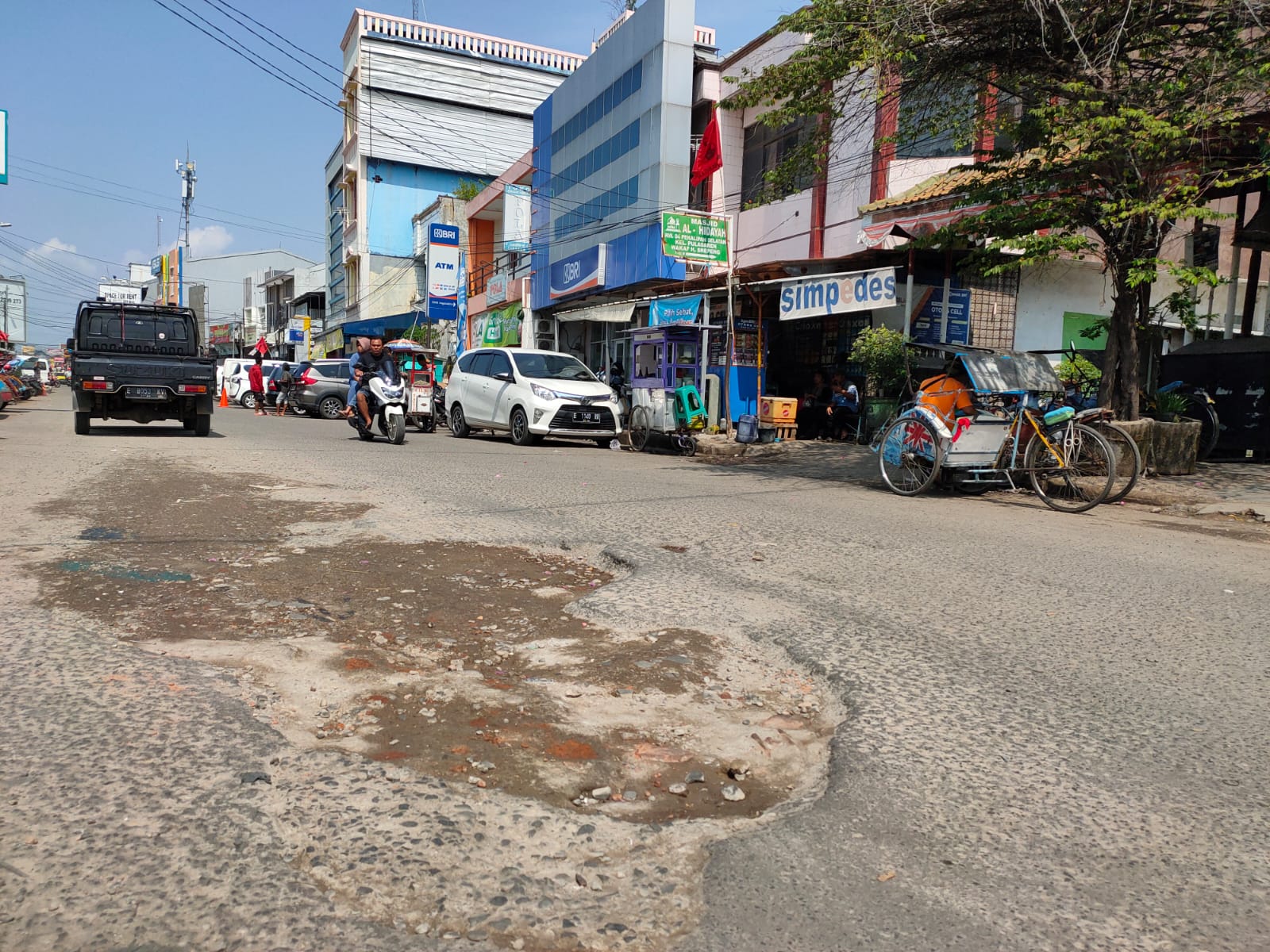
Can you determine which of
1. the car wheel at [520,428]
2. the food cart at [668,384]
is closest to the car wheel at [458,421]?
the car wheel at [520,428]

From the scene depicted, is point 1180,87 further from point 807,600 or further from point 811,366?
point 811,366

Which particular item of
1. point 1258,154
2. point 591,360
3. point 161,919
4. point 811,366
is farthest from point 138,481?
point 591,360

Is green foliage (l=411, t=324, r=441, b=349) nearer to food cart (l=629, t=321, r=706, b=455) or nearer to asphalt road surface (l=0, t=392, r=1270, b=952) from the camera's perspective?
food cart (l=629, t=321, r=706, b=455)

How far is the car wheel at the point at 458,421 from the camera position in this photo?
57.2ft

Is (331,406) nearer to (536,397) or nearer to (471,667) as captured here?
(536,397)

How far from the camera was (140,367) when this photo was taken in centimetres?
1389

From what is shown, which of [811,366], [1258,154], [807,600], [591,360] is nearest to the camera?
[807,600]

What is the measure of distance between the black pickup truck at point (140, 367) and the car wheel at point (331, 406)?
8770mm

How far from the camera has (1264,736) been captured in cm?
305

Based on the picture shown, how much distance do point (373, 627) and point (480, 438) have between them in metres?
13.6

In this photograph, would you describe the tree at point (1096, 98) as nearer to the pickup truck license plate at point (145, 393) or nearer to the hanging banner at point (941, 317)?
the hanging banner at point (941, 317)

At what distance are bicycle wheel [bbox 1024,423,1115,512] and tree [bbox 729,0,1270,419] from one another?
1.94 m

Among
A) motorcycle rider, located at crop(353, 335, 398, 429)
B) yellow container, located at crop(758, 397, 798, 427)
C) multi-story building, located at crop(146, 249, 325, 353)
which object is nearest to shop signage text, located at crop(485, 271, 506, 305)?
motorcycle rider, located at crop(353, 335, 398, 429)

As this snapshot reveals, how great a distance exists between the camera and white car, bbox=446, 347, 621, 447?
50.5ft
